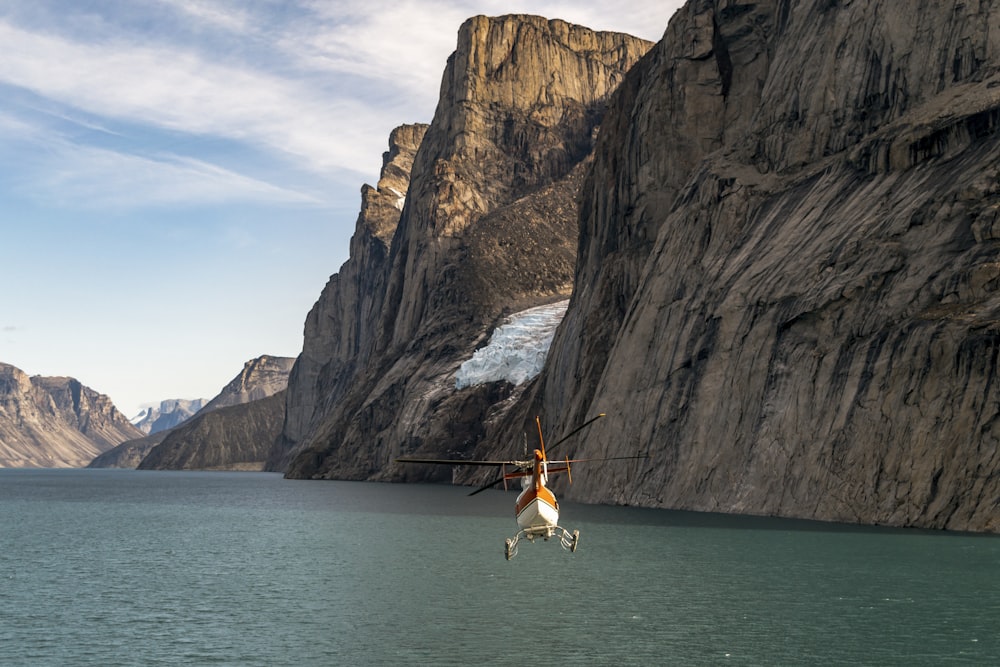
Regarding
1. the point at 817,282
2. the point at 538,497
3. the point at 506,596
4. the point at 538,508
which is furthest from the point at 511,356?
the point at 538,508

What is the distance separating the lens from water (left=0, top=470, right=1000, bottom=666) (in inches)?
1486

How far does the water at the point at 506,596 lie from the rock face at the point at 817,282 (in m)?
4.87

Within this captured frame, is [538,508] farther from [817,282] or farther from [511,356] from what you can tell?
[511,356]

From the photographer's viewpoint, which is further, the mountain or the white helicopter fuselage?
the mountain

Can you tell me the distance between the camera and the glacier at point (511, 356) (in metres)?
169

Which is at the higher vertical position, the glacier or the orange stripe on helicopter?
the glacier

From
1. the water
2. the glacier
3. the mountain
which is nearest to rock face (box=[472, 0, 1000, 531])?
the mountain

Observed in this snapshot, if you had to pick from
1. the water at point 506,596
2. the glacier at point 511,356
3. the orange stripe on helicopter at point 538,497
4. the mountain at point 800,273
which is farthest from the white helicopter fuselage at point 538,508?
the glacier at point 511,356

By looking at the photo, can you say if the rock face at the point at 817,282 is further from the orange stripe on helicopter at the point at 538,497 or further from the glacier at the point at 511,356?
the glacier at the point at 511,356

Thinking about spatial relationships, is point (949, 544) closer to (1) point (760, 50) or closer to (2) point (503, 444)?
(1) point (760, 50)

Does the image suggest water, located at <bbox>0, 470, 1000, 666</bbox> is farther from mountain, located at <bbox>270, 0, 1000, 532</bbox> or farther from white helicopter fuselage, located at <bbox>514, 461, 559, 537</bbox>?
mountain, located at <bbox>270, 0, 1000, 532</bbox>

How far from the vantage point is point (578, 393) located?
11656cm

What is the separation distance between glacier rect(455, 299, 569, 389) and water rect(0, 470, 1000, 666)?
83991mm

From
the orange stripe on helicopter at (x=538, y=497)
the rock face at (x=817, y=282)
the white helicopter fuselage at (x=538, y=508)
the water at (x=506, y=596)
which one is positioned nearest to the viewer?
the water at (x=506, y=596)
